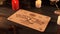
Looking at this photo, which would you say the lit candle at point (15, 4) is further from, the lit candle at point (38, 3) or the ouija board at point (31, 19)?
the lit candle at point (38, 3)

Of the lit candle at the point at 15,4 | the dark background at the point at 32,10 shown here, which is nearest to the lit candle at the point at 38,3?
the dark background at the point at 32,10

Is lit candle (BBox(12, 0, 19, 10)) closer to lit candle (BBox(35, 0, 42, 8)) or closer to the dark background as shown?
the dark background

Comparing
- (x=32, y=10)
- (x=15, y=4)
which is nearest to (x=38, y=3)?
(x=32, y=10)

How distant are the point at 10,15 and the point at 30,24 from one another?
0.21m

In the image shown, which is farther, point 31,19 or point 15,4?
point 15,4

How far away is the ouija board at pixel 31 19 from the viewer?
0.93m

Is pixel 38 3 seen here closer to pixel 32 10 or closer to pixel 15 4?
pixel 32 10

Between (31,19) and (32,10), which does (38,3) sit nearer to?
(32,10)

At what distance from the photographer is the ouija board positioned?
93 centimetres

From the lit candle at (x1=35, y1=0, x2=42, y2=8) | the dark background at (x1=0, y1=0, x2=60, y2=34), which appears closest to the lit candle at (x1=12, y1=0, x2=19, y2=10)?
the dark background at (x1=0, y1=0, x2=60, y2=34)

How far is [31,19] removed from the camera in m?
1.00

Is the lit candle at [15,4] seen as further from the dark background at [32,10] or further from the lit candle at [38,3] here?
the lit candle at [38,3]

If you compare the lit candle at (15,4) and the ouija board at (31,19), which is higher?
the lit candle at (15,4)

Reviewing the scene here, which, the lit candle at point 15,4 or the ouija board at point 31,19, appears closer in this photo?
the ouija board at point 31,19
